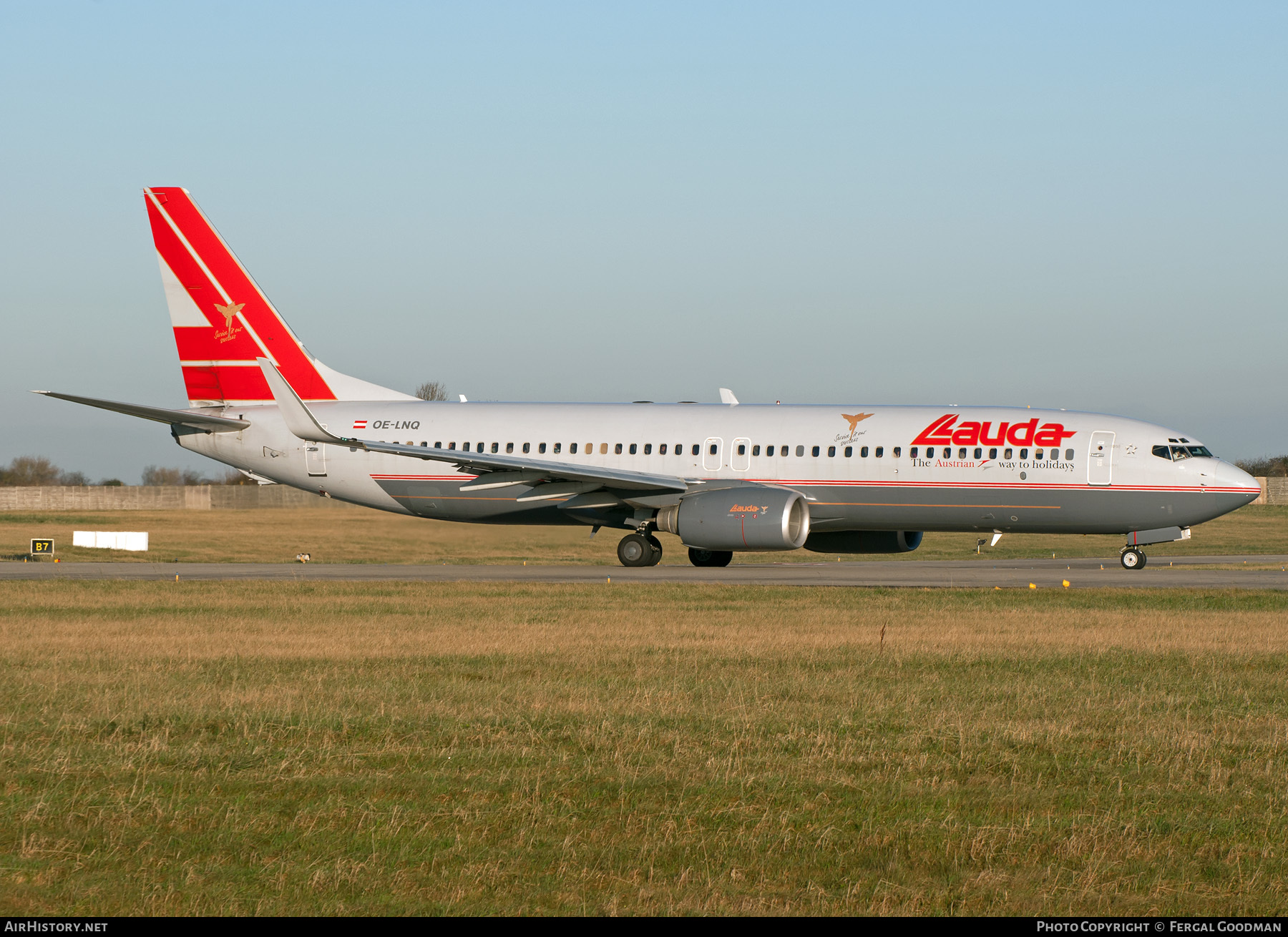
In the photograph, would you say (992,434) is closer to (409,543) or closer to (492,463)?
(492,463)

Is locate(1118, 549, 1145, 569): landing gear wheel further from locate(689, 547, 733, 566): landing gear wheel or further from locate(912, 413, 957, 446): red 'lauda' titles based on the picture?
locate(689, 547, 733, 566): landing gear wheel

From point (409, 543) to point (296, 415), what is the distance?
18.0 ft

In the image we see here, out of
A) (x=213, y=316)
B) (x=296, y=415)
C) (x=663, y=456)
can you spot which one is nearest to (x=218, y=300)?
(x=213, y=316)

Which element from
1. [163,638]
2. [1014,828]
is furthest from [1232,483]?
[1014,828]

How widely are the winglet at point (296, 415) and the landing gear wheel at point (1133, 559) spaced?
17.9 metres

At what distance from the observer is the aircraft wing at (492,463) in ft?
102

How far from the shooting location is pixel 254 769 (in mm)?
9383

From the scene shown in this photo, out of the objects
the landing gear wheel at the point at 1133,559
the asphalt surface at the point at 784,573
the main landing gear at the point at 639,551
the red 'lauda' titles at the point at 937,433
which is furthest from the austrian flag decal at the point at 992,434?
the main landing gear at the point at 639,551

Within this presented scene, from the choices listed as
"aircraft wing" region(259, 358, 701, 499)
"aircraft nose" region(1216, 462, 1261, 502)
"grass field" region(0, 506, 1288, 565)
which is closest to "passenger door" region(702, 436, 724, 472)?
"aircraft wing" region(259, 358, 701, 499)

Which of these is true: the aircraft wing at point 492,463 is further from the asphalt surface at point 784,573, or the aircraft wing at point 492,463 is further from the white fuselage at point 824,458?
the asphalt surface at point 784,573

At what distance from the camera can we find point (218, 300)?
121 ft

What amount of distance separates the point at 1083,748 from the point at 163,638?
11.3 metres

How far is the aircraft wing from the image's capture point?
102ft

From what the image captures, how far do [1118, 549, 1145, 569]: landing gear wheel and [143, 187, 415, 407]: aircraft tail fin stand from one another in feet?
61.3
